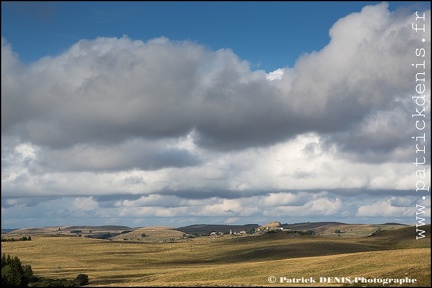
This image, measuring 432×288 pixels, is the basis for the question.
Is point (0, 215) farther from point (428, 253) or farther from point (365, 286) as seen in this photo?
point (428, 253)

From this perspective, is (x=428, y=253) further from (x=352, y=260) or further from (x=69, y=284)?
(x=69, y=284)

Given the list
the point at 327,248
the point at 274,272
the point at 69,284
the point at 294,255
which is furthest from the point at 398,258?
the point at 327,248

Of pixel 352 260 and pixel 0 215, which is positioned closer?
pixel 0 215

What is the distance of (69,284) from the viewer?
97.9 metres

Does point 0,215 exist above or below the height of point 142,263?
above

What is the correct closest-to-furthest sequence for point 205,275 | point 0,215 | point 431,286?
1. point 0,215
2. point 431,286
3. point 205,275

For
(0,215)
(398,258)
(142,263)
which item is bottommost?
(142,263)

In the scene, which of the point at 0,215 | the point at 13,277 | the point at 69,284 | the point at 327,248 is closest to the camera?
the point at 0,215

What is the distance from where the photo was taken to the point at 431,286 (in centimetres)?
6334

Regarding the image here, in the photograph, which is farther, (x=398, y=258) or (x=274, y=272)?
(x=274, y=272)

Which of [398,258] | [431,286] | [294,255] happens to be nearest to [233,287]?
[431,286]

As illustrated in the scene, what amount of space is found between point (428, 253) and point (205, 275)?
44.4 m

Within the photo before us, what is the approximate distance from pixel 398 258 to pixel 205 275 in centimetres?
3953

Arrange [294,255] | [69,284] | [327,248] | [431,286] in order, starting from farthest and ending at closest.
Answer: [327,248] < [294,255] < [69,284] < [431,286]
